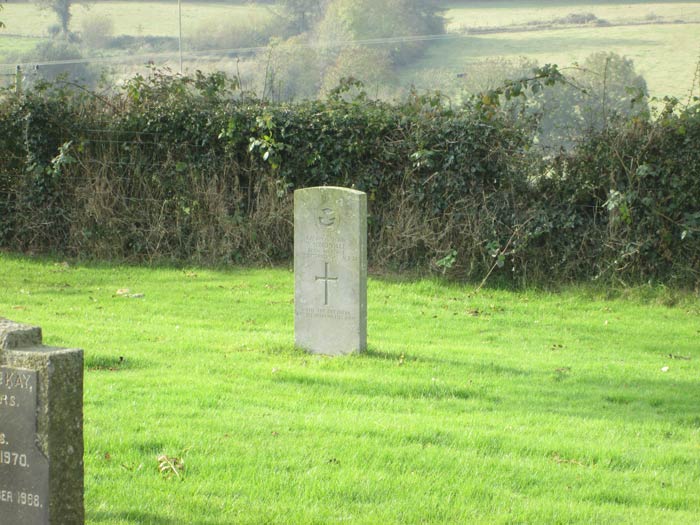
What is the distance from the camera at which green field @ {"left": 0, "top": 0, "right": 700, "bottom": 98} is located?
24047mm

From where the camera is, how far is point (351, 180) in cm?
1491

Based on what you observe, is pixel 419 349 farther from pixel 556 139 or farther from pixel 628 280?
pixel 556 139

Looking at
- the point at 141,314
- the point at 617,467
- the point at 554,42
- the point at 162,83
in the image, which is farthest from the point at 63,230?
the point at 554,42

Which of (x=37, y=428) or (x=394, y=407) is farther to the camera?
(x=394, y=407)

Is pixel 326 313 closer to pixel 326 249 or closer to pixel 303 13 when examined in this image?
pixel 326 249

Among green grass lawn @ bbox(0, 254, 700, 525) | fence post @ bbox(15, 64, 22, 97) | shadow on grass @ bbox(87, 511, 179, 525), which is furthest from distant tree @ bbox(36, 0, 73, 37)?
shadow on grass @ bbox(87, 511, 179, 525)

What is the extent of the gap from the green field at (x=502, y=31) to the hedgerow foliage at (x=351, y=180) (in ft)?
21.4

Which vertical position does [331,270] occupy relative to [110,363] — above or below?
above

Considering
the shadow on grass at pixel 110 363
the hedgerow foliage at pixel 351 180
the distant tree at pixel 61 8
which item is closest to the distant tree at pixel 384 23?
the hedgerow foliage at pixel 351 180

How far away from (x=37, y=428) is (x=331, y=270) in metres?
5.70

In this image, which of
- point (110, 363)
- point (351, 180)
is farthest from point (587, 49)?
point (110, 363)

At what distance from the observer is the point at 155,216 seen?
15469 millimetres

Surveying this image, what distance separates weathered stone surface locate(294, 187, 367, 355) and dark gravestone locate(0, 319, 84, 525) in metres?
5.46

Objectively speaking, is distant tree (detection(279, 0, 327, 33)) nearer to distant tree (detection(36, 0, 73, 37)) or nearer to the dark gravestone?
distant tree (detection(36, 0, 73, 37))
